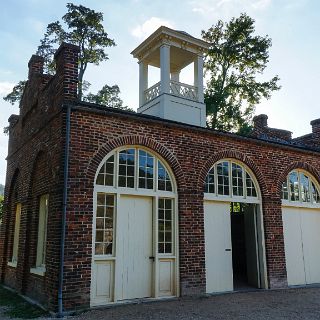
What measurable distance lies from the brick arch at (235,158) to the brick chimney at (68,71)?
412 centimetres

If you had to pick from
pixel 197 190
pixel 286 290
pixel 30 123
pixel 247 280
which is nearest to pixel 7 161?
pixel 30 123

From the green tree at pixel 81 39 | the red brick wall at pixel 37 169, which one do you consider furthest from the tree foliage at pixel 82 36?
the red brick wall at pixel 37 169

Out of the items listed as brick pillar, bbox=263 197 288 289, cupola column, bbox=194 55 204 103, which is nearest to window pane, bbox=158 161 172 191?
brick pillar, bbox=263 197 288 289

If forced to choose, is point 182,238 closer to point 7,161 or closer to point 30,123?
point 30,123

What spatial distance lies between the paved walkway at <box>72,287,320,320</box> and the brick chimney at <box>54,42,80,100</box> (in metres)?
4.99

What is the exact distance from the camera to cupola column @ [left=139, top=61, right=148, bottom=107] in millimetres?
14357

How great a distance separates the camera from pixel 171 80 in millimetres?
13320

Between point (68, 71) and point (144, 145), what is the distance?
2615 millimetres

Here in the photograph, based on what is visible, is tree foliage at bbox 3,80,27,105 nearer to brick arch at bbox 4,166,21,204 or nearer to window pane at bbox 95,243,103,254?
brick arch at bbox 4,166,21,204

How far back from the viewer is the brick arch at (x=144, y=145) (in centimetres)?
848

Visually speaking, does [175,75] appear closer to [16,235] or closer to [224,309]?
[16,235]

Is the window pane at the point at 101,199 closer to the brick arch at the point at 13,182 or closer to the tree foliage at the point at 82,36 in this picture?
the brick arch at the point at 13,182

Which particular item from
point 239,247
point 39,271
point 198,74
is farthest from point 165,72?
point 39,271

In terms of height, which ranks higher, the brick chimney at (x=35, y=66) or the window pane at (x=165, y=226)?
the brick chimney at (x=35, y=66)
